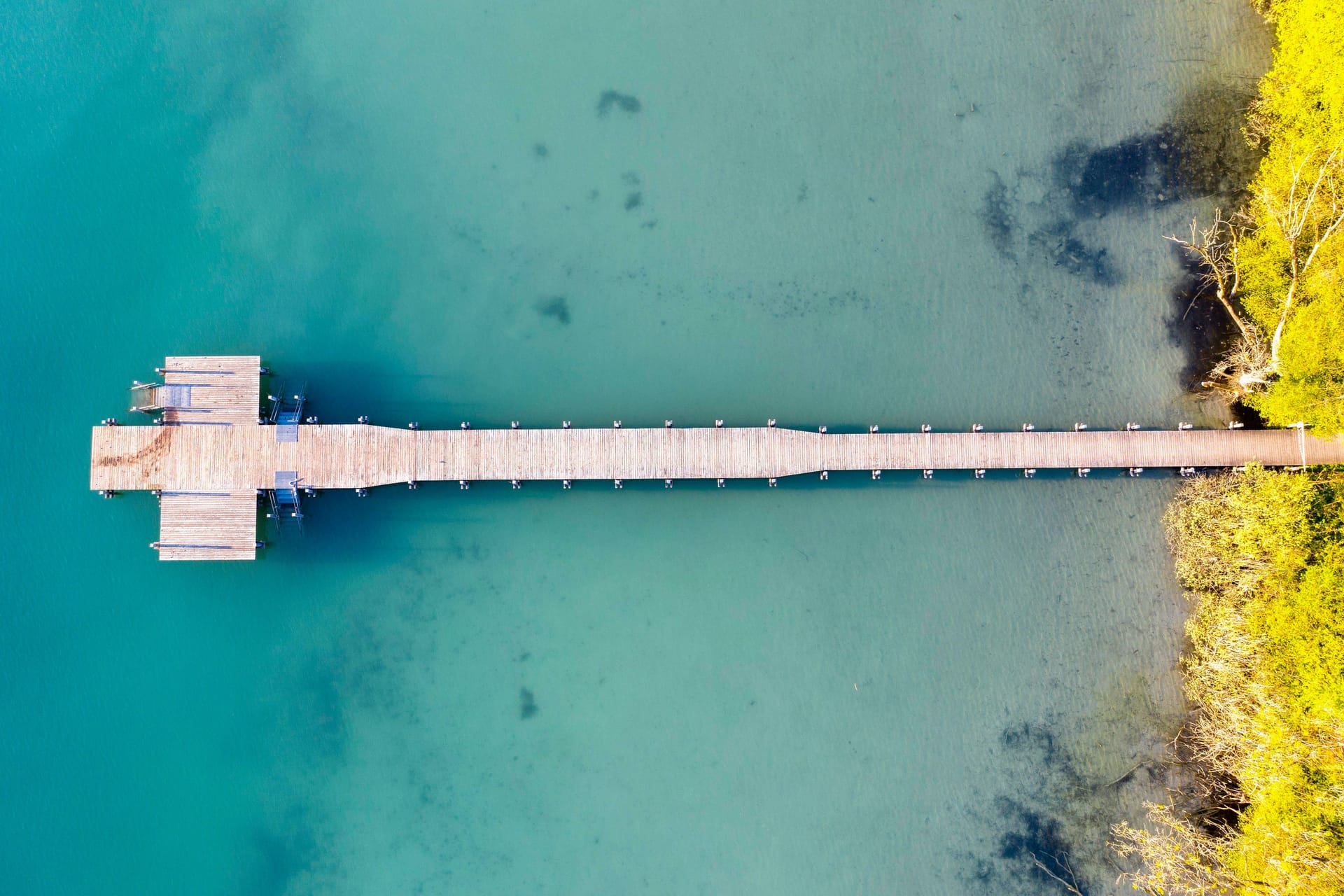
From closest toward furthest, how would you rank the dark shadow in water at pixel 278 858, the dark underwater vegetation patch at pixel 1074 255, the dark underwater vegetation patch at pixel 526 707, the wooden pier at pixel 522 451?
the wooden pier at pixel 522 451
the dark shadow in water at pixel 278 858
the dark underwater vegetation patch at pixel 526 707
the dark underwater vegetation patch at pixel 1074 255

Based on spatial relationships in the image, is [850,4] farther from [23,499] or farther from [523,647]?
[23,499]

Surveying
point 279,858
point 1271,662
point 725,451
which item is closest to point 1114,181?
point 1271,662

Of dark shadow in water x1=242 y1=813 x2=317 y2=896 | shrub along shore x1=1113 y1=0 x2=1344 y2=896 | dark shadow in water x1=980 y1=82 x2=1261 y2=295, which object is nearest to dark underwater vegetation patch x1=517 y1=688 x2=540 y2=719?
dark shadow in water x1=242 y1=813 x2=317 y2=896

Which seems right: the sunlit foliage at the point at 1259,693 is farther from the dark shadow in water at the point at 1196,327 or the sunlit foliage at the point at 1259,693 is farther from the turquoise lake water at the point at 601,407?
the dark shadow in water at the point at 1196,327

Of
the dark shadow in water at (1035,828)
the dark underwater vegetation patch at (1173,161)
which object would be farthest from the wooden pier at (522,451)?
the dark shadow in water at (1035,828)

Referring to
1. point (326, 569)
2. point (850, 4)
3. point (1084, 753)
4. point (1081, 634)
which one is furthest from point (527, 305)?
point (1084, 753)

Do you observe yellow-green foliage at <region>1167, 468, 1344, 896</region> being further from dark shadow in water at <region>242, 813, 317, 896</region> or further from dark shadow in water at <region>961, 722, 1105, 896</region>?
dark shadow in water at <region>242, 813, 317, 896</region>

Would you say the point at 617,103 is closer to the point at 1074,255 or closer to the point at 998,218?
the point at 998,218
